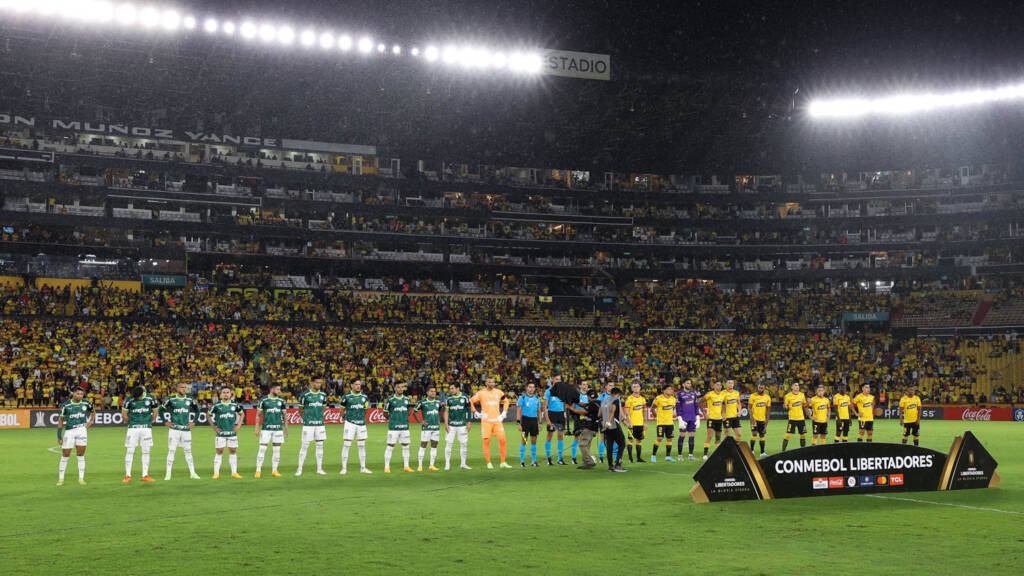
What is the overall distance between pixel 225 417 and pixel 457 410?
19.5 feet

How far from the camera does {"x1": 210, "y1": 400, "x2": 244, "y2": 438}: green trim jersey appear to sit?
21.4m

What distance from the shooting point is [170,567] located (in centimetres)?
1110

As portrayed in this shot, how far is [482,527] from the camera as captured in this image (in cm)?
1428

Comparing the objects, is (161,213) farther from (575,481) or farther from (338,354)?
(575,481)

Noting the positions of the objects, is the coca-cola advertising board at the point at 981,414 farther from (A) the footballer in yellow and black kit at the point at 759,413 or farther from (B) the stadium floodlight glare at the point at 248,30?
(B) the stadium floodlight glare at the point at 248,30

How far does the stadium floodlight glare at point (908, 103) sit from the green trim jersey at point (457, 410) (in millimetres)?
57411

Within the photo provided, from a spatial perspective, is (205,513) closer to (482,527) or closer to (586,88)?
(482,527)

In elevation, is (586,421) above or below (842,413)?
below

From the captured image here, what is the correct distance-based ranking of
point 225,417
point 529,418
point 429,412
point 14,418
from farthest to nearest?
point 14,418, point 529,418, point 429,412, point 225,417

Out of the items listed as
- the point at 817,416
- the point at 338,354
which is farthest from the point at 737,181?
the point at 817,416

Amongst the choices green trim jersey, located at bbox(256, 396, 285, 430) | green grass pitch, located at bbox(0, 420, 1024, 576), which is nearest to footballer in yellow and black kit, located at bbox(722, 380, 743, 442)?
green grass pitch, located at bbox(0, 420, 1024, 576)

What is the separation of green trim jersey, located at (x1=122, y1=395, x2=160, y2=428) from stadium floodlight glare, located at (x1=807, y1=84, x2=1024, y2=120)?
63.2 metres

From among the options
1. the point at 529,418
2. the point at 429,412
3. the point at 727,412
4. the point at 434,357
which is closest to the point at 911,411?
the point at 727,412

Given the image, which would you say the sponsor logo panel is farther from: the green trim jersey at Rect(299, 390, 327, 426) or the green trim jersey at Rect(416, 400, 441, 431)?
the green trim jersey at Rect(416, 400, 441, 431)
